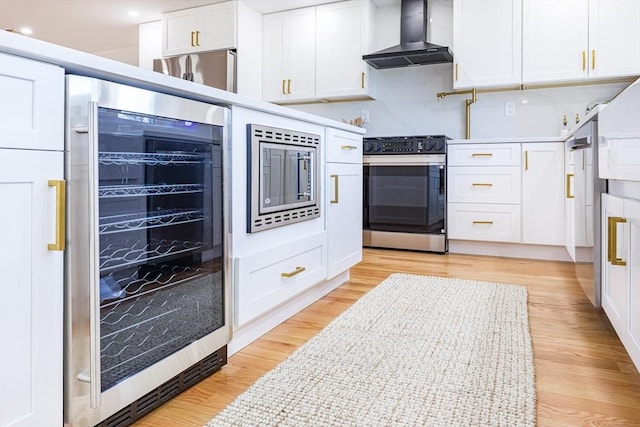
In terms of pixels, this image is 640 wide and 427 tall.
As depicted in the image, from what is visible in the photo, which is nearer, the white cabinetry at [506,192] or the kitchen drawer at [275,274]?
the kitchen drawer at [275,274]

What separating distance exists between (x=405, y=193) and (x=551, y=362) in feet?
7.75

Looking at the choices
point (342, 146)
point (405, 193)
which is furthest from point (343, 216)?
point (405, 193)

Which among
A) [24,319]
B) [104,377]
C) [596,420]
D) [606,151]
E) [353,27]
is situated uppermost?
[353,27]

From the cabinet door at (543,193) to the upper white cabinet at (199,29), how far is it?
2.88 m

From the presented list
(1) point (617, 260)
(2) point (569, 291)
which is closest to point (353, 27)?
(2) point (569, 291)

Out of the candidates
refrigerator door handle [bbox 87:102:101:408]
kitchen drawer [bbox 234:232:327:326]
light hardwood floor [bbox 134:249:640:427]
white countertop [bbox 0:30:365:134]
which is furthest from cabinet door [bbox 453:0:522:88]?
refrigerator door handle [bbox 87:102:101:408]

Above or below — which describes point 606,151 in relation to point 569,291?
above

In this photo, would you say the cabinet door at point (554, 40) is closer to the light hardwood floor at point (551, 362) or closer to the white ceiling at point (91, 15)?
the white ceiling at point (91, 15)

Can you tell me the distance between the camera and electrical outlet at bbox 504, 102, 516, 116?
3924 mm

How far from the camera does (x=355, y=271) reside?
3055 millimetres

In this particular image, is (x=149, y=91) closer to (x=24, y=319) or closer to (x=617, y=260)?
(x=24, y=319)

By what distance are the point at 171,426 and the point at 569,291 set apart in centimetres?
226

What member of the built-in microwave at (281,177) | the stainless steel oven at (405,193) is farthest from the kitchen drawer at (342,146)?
the stainless steel oven at (405,193)

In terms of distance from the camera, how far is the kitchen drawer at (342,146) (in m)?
2.32
